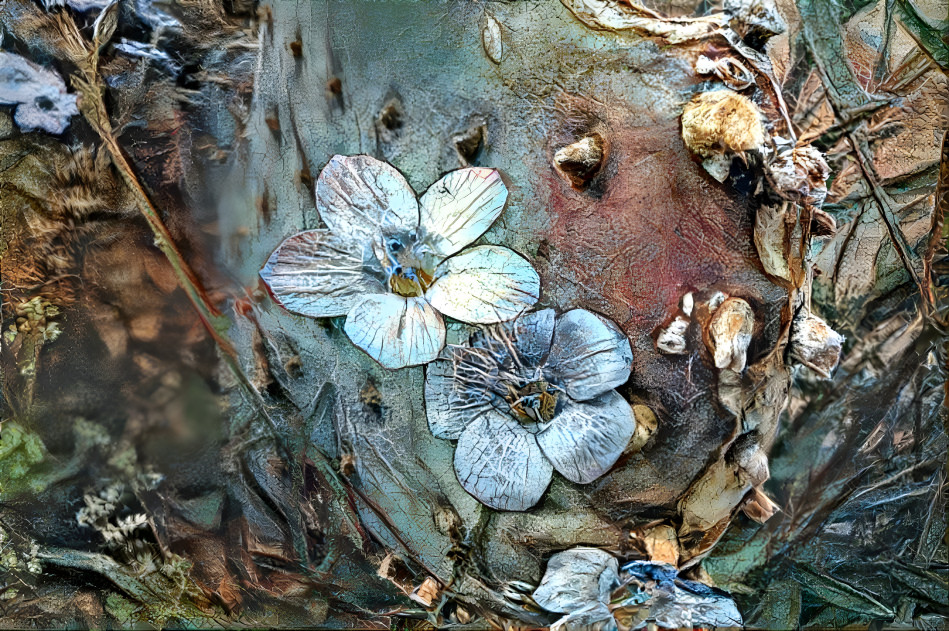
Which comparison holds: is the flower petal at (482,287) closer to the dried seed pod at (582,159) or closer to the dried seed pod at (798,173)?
the dried seed pod at (582,159)

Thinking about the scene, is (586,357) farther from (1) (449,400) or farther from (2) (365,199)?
(2) (365,199)

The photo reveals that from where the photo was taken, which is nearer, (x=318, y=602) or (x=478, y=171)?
(x=478, y=171)

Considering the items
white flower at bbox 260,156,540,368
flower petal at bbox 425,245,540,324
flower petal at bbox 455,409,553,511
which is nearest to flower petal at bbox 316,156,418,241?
white flower at bbox 260,156,540,368

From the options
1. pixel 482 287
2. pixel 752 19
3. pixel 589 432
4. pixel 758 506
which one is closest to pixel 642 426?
pixel 589 432

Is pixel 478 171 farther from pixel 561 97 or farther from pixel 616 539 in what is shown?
pixel 616 539

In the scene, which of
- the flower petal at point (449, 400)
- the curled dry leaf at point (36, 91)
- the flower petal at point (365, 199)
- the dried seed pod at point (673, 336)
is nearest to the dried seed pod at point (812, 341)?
the dried seed pod at point (673, 336)

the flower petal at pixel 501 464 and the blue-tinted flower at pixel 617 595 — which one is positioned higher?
the flower petal at pixel 501 464

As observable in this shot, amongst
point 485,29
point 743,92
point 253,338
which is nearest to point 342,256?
point 253,338
